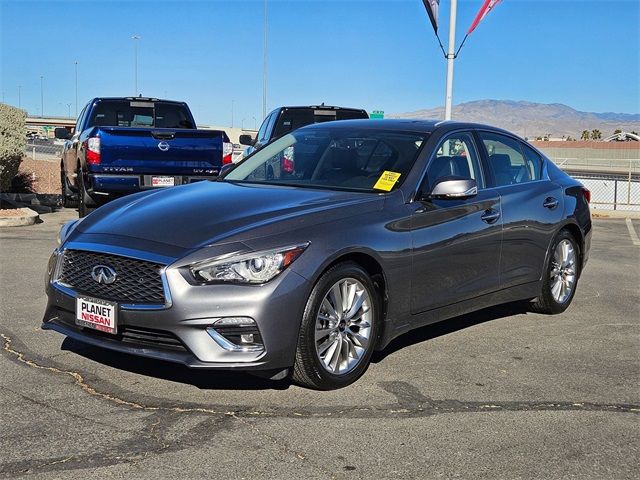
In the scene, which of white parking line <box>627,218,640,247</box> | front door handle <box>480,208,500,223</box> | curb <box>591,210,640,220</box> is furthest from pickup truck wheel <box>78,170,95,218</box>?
curb <box>591,210,640,220</box>

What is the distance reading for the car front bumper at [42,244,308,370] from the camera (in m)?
4.36

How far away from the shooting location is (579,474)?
12.4 feet

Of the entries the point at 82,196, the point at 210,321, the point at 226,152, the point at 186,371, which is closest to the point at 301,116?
the point at 226,152

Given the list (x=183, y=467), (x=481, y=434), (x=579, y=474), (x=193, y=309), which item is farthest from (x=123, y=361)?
(x=579, y=474)

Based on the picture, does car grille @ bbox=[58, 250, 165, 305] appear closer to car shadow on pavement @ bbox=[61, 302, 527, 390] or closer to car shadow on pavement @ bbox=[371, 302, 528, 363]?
car shadow on pavement @ bbox=[61, 302, 527, 390]

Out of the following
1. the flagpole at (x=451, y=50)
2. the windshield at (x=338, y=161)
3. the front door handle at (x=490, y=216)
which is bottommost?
the front door handle at (x=490, y=216)

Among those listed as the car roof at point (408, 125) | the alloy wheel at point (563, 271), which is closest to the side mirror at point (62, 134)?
the car roof at point (408, 125)

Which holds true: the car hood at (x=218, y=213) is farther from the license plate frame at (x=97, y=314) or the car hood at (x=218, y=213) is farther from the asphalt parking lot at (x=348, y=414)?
the asphalt parking lot at (x=348, y=414)

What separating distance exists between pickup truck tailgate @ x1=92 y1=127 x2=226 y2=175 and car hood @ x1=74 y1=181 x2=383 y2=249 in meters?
5.52

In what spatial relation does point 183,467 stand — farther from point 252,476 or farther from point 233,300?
point 233,300

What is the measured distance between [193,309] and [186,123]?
9.86 metres

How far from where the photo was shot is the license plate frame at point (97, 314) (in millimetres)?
4527

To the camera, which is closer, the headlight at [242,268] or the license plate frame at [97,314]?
the headlight at [242,268]

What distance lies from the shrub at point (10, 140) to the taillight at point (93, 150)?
3.39 meters
